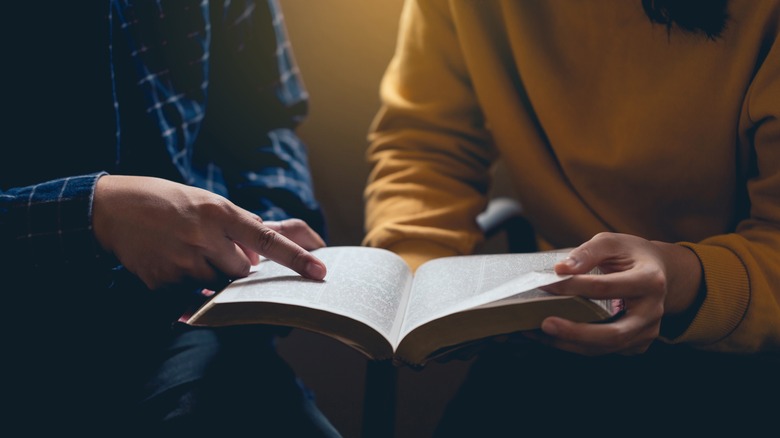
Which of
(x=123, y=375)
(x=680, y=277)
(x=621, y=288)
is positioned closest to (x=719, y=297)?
(x=680, y=277)

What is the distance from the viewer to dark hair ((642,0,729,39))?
0.63 meters

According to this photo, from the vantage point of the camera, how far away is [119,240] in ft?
1.94

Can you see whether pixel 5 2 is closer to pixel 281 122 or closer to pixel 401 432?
pixel 281 122

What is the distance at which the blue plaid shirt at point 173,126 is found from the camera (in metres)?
0.59

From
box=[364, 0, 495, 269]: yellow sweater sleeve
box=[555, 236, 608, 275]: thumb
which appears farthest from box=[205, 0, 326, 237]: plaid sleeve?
box=[555, 236, 608, 275]: thumb

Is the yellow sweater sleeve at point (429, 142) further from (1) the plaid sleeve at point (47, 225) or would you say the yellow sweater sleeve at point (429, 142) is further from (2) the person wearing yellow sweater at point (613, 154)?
(1) the plaid sleeve at point (47, 225)

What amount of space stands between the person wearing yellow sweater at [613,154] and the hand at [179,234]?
0.22m

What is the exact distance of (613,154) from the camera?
747 mm

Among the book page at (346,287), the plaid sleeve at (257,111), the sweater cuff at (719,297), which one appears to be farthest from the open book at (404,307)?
the plaid sleeve at (257,111)

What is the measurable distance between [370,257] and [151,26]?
0.39m

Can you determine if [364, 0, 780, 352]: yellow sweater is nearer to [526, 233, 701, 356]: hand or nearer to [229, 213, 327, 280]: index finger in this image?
[526, 233, 701, 356]: hand

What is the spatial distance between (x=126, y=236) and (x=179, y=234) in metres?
0.05

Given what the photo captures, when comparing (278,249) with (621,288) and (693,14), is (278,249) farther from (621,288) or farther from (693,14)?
(693,14)

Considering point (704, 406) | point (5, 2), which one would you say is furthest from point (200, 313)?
point (704, 406)
